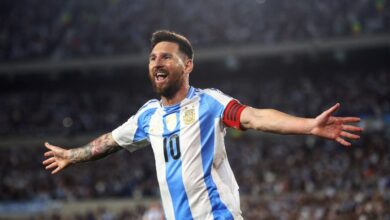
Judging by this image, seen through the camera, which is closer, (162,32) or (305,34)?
(162,32)

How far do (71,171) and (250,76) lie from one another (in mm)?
9496

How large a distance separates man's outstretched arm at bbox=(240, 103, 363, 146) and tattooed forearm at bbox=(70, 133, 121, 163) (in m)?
1.38

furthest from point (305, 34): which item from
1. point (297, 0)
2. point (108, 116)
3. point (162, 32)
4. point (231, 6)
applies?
point (162, 32)

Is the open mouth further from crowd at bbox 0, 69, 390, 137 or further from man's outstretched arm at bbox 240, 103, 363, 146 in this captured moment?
crowd at bbox 0, 69, 390, 137

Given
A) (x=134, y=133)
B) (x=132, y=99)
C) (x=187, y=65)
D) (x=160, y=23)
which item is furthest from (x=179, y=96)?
(x=132, y=99)

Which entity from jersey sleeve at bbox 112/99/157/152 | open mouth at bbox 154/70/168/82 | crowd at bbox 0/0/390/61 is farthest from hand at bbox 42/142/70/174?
crowd at bbox 0/0/390/61

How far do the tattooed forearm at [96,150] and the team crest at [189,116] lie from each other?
2.94 ft

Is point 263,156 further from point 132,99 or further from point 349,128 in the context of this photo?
point 349,128

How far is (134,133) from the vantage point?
4.94 meters

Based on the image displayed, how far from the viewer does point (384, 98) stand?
23781mm

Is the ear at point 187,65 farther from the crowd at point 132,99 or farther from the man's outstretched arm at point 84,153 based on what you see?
the crowd at point 132,99

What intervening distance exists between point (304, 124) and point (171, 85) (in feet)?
3.48

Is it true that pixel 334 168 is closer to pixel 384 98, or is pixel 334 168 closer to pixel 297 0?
pixel 384 98

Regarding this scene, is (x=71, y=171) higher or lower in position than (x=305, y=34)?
lower
